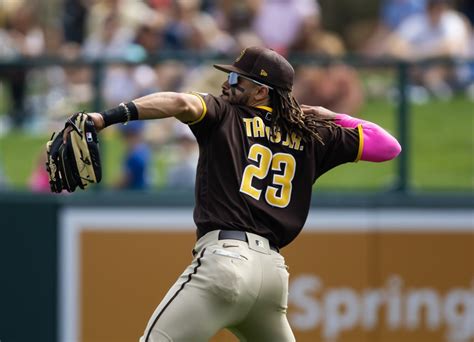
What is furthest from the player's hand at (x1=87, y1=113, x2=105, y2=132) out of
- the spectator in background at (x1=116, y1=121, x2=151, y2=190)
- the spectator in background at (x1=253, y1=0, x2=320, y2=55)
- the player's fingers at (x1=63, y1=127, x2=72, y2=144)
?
the spectator in background at (x1=253, y1=0, x2=320, y2=55)

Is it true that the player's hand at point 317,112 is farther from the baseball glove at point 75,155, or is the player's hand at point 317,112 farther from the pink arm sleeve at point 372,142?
the baseball glove at point 75,155

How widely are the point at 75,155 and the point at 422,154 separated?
15.9 ft

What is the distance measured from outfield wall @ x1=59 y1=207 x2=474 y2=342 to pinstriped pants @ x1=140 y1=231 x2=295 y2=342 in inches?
140

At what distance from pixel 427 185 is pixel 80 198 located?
306 cm

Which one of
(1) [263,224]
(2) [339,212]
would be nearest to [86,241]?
(2) [339,212]

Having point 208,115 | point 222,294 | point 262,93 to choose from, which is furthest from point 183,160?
point 222,294

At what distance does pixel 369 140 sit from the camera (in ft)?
21.1

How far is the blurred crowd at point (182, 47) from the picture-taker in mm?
9594

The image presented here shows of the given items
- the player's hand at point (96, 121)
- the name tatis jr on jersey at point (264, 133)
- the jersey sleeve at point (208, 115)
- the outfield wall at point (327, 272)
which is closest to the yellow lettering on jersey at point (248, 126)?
the name tatis jr on jersey at point (264, 133)

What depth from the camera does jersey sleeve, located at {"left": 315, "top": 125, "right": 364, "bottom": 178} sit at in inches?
247

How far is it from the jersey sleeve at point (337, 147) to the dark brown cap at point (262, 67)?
43 centimetres

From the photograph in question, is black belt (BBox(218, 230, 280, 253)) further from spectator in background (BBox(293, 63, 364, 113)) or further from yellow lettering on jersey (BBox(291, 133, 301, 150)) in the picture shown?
spectator in background (BBox(293, 63, 364, 113))

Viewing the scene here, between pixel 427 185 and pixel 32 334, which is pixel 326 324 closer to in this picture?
pixel 427 185

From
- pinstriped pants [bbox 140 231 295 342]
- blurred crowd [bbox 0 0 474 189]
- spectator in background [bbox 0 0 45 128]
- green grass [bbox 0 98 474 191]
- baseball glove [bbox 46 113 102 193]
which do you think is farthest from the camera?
spectator in background [bbox 0 0 45 128]
